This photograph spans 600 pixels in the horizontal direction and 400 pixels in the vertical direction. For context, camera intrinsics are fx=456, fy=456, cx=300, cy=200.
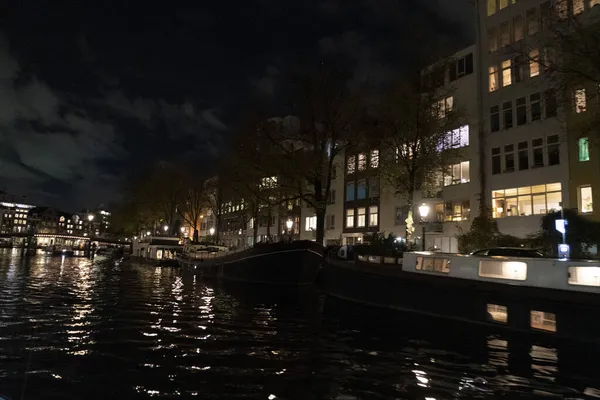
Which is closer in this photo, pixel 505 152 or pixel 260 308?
pixel 260 308

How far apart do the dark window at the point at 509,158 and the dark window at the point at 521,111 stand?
6.58 feet

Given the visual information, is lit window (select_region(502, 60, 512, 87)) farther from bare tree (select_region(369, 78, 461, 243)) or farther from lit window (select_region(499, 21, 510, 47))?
bare tree (select_region(369, 78, 461, 243))

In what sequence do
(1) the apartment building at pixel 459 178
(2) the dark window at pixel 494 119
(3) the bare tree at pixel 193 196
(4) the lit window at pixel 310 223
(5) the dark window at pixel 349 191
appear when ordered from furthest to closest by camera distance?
(3) the bare tree at pixel 193 196, (4) the lit window at pixel 310 223, (5) the dark window at pixel 349 191, (1) the apartment building at pixel 459 178, (2) the dark window at pixel 494 119

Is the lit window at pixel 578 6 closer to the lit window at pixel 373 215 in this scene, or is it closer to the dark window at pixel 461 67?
the dark window at pixel 461 67

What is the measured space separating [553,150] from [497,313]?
22198 mm

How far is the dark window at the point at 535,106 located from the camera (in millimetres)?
35062

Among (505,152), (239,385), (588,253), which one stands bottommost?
(239,385)

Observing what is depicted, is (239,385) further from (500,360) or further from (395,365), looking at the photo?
(500,360)

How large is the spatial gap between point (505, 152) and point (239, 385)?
113 ft

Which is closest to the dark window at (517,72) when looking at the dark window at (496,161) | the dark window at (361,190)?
the dark window at (496,161)

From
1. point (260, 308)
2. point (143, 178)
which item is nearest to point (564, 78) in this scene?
point (260, 308)

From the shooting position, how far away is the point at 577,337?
47.2 feet

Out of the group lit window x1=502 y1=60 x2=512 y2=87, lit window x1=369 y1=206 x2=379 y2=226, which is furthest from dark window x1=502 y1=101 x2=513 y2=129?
lit window x1=369 y1=206 x2=379 y2=226

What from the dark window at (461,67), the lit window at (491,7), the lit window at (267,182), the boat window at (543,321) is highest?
the lit window at (491,7)
